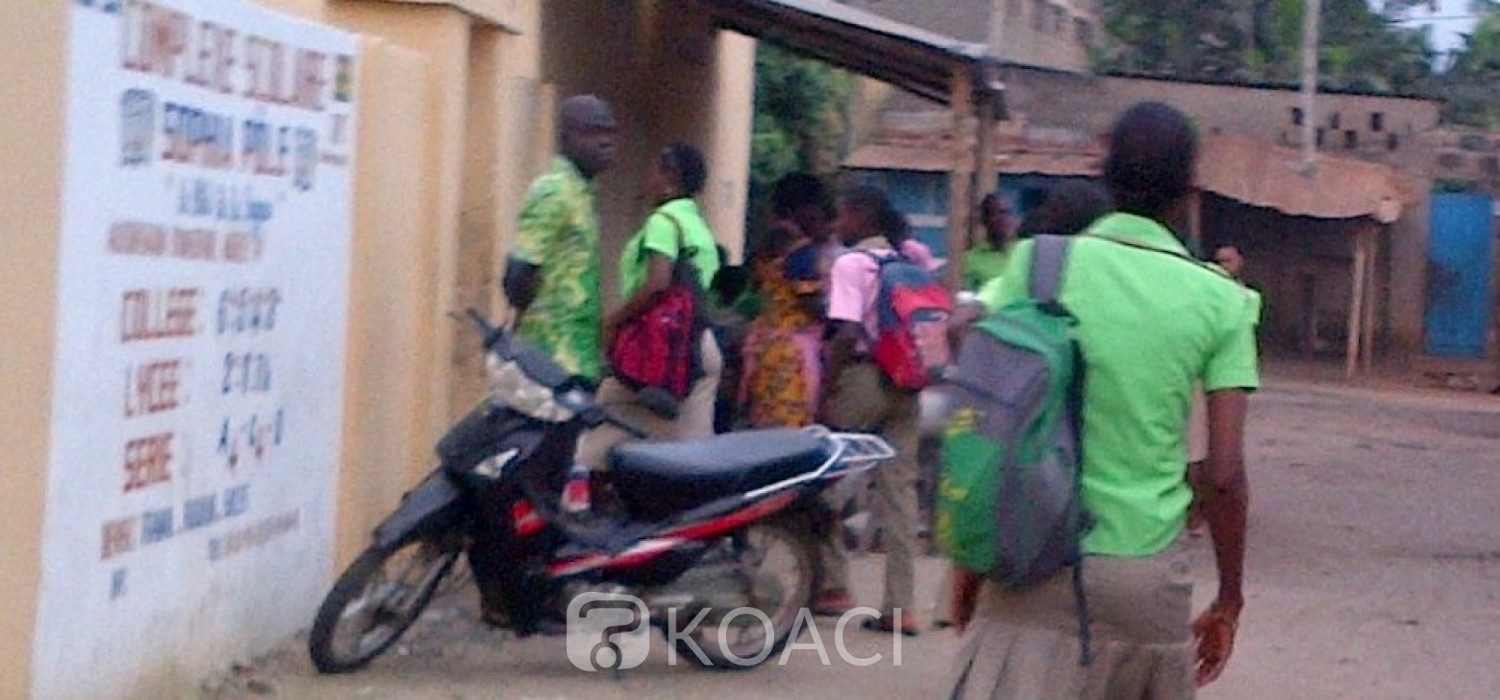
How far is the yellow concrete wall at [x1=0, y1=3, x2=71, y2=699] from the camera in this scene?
Result: 4.98m

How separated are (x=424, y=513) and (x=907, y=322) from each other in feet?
7.06

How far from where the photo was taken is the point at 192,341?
611 centimetres

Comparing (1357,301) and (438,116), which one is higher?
(438,116)

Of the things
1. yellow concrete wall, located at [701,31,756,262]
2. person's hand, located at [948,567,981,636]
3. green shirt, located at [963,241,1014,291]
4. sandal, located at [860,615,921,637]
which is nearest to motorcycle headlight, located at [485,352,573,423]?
sandal, located at [860,615,921,637]

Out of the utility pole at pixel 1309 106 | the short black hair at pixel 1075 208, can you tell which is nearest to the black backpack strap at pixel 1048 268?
the short black hair at pixel 1075 208

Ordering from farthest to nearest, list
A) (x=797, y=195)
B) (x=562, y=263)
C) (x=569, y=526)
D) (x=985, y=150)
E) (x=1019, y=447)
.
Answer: (x=985, y=150) → (x=797, y=195) → (x=562, y=263) → (x=569, y=526) → (x=1019, y=447)

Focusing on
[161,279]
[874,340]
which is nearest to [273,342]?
[161,279]

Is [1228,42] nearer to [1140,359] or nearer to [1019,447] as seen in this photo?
[1140,359]

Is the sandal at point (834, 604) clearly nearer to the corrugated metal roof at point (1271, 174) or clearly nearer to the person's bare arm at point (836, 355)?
the person's bare arm at point (836, 355)

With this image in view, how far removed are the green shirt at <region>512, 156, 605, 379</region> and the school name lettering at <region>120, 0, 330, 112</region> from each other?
74 cm

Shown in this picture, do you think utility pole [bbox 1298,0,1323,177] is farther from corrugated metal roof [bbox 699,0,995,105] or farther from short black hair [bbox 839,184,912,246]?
short black hair [bbox 839,184,912,246]

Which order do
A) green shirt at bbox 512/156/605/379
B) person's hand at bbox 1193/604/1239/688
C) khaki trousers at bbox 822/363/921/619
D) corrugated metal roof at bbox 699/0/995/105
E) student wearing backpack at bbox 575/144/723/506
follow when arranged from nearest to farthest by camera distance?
person's hand at bbox 1193/604/1239/688 → green shirt at bbox 512/156/605/379 → student wearing backpack at bbox 575/144/723/506 → khaki trousers at bbox 822/363/921/619 → corrugated metal roof at bbox 699/0/995/105

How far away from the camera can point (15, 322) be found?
5.03 meters

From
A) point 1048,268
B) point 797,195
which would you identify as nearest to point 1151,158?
point 1048,268
